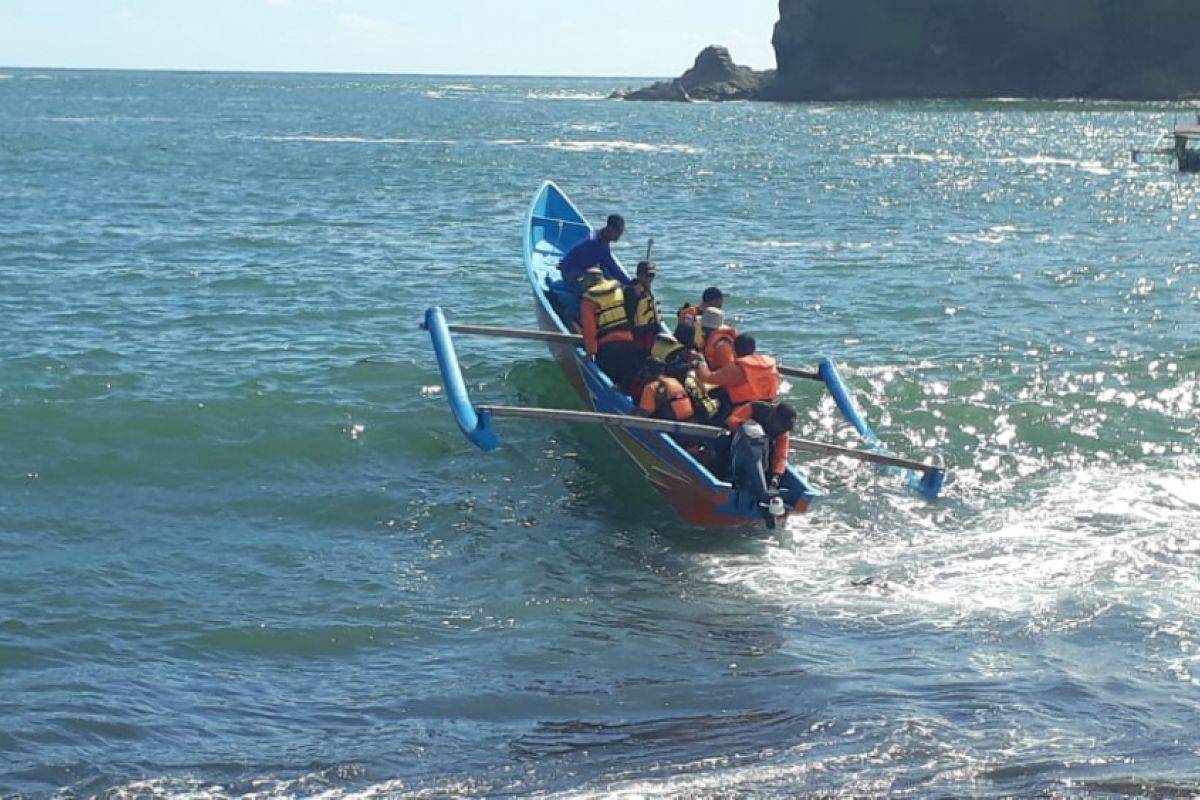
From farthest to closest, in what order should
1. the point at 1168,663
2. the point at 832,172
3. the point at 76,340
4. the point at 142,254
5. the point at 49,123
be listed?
the point at 49,123 < the point at 832,172 < the point at 142,254 < the point at 76,340 < the point at 1168,663

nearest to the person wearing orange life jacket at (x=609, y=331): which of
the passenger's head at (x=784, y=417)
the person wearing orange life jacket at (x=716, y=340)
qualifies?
the person wearing orange life jacket at (x=716, y=340)

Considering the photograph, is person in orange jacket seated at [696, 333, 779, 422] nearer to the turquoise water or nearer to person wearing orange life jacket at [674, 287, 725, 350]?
the turquoise water

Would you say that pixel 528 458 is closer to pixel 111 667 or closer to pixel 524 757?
pixel 111 667

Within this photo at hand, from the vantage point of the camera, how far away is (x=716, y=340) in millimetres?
14250

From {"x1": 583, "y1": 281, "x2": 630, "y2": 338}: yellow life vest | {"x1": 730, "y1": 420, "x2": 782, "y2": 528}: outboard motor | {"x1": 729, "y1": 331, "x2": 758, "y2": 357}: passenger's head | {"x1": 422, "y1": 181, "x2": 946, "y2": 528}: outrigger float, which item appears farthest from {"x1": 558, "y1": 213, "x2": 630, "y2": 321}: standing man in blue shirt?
{"x1": 730, "y1": 420, "x2": 782, "y2": 528}: outboard motor

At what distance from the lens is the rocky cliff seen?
355 ft

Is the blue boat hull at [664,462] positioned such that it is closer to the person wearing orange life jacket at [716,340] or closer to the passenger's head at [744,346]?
the person wearing orange life jacket at [716,340]

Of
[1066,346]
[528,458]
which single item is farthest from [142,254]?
[1066,346]

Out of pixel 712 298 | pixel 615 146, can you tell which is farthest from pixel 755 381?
pixel 615 146

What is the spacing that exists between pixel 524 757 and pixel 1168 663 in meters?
4.84

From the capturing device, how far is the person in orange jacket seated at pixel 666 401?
554 inches

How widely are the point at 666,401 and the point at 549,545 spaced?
1.83m

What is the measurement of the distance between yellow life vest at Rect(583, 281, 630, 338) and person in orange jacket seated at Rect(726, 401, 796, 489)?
2719 mm

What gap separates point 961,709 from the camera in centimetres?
977
